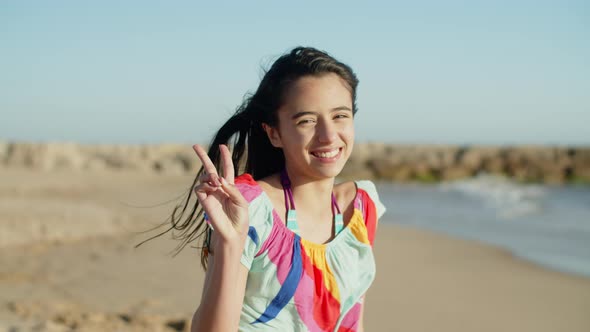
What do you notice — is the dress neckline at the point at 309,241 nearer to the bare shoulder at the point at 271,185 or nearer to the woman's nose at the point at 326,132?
the bare shoulder at the point at 271,185

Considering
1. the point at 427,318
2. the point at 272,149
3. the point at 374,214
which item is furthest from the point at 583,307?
the point at 272,149

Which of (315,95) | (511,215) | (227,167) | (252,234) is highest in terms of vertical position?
(315,95)

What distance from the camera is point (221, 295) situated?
6.22ft

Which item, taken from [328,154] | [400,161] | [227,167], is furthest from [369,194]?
[400,161]

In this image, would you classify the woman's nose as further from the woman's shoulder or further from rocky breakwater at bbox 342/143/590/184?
rocky breakwater at bbox 342/143/590/184

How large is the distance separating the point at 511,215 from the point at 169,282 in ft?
24.1

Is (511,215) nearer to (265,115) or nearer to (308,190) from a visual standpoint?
(308,190)

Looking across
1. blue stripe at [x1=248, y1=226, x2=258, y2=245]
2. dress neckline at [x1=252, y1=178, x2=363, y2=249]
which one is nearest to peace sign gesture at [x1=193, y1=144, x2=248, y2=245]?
blue stripe at [x1=248, y1=226, x2=258, y2=245]

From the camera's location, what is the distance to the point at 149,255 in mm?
6883

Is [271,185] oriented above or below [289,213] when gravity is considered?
above

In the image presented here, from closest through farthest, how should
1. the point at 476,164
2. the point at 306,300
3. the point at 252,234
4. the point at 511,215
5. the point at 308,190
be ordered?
the point at 252,234 < the point at 306,300 < the point at 308,190 < the point at 511,215 < the point at 476,164

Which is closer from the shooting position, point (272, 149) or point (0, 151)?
point (272, 149)

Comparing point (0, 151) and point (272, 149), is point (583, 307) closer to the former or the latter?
point (272, 149)

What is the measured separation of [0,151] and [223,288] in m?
24.9
